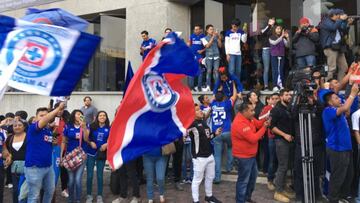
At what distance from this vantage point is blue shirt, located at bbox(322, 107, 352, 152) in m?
6.76

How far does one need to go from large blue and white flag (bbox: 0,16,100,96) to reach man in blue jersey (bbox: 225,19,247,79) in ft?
20.7

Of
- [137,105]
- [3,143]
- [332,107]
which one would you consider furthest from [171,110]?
[3,143]

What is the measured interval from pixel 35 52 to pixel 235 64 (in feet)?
22.3

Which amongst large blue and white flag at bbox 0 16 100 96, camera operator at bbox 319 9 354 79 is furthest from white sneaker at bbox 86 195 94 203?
camera operator at bbox 319 9 354 79

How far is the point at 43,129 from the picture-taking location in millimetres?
6301

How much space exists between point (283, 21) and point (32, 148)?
782 cm

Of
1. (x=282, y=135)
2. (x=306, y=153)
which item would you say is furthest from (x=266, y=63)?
(x=306, y=153)

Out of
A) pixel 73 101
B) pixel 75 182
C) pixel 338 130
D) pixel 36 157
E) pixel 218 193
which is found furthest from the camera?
pixel 73 101

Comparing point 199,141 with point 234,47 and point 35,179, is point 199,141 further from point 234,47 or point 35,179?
point 234,47

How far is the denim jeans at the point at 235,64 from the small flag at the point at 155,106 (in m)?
5.16

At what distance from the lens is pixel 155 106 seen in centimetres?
505

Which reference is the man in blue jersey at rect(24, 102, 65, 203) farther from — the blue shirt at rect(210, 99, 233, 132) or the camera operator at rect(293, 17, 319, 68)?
the camera operator at rect(293, 17, 319, 68)

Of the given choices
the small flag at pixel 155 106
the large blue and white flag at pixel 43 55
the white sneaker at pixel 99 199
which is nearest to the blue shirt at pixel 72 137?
the white sneaker at pixel 99 199

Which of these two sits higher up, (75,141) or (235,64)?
(235,64)
